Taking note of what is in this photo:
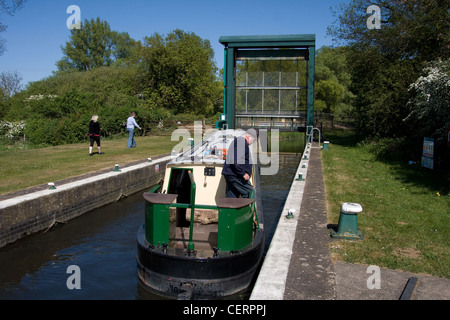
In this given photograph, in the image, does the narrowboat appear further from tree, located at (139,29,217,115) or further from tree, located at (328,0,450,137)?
tree, located at (139,29,217,115)

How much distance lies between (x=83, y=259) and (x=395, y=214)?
19.2ft

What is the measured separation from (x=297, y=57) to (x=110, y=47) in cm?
5408

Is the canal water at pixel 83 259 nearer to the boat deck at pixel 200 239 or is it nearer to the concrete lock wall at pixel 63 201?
the concrete lock wall at pixel 63 201

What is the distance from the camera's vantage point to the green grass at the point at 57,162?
10508 millimetres

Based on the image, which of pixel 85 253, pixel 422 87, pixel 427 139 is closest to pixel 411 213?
pixel 427 139

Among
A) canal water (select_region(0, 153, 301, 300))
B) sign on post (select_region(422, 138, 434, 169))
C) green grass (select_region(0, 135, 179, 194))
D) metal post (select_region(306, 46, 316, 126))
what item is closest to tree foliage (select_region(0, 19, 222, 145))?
green grass (select_region(0, 135, 179, 194))

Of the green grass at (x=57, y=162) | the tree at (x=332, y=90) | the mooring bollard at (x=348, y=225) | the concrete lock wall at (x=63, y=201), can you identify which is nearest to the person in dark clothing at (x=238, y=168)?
the mooring bollard at (x=348, y=225)

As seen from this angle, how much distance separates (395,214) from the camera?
302 inches

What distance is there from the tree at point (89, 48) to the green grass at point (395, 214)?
57.5 meters

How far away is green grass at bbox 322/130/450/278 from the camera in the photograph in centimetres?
550

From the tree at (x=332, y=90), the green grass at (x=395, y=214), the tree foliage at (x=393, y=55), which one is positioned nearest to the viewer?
the green grass at (x=395, y=214)

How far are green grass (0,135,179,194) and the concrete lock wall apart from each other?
0.96 m

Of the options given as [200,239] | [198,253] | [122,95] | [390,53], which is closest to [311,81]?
[390,53]
